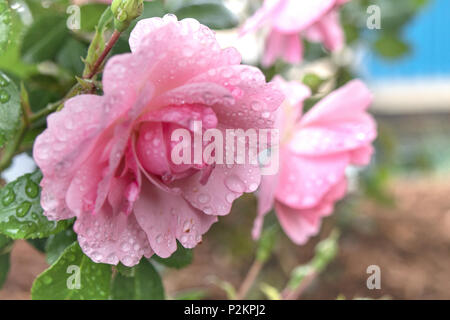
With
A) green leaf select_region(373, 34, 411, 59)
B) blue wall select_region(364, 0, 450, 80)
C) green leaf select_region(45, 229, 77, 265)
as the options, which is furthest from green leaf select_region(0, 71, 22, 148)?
blue wall select_region(364, 0, 450, 80)

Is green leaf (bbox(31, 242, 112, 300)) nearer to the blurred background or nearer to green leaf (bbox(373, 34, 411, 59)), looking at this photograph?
the blurred background

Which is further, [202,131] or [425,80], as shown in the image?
[425,80]

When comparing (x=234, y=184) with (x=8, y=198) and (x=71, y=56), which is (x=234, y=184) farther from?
(x=71, y=56)

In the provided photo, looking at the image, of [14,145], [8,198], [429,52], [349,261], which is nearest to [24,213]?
[8,198]

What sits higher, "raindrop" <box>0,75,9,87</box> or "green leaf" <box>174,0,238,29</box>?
"raindrop" <box>0,75,9,87</box>
